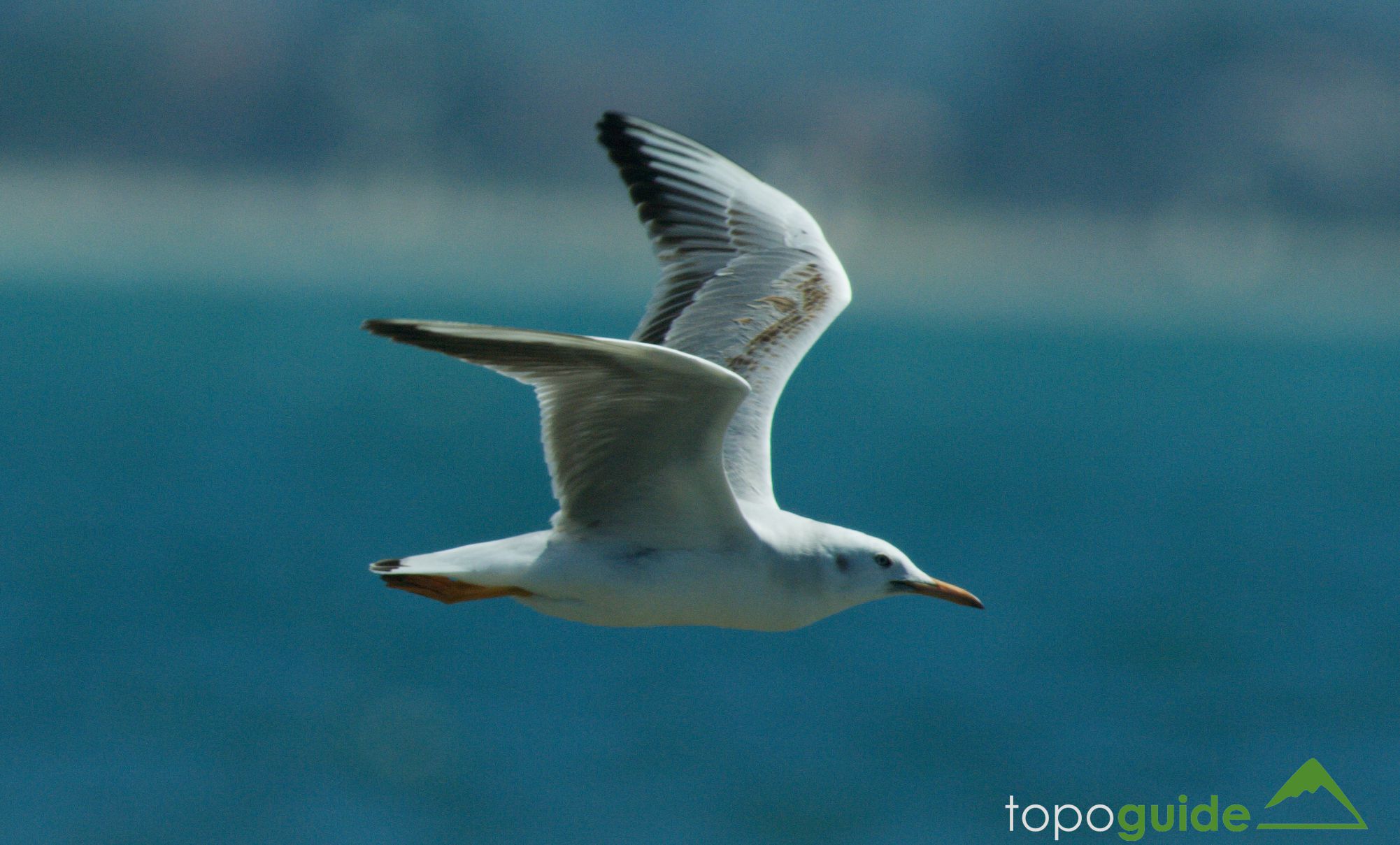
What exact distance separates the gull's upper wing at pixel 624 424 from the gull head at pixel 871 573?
1.08ft

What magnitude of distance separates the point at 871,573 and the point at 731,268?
1695mm

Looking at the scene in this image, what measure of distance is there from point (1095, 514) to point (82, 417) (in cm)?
3462

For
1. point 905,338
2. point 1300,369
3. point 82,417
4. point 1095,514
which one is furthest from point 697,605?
point 905,338

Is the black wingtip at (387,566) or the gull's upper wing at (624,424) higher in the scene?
the gull's upper wing at (624,424)

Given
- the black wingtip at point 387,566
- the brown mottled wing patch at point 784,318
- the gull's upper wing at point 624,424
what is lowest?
the black wingtip at point 387,566

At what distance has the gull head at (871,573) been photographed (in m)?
4.77

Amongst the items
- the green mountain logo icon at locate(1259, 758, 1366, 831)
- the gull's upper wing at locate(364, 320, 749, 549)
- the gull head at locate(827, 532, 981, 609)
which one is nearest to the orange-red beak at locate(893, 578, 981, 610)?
the gull head at locate(827, 532, 981, 609)

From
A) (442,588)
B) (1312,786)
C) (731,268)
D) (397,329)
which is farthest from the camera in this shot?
(1312,786)

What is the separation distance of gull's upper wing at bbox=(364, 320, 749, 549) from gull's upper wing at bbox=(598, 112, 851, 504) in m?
0.70

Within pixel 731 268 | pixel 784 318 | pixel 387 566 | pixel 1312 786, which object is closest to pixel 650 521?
pixel 387 566

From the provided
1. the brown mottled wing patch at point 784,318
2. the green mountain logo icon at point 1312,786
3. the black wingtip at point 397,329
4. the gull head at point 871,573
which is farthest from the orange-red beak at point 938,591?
the green mountain logo icon at point 1312,786

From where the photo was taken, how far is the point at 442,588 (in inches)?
187

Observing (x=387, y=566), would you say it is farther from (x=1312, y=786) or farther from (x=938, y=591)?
(x=1312, y=786)

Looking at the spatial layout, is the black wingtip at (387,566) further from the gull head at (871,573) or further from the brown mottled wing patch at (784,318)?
the brown mottled wing patch at (784,318)
